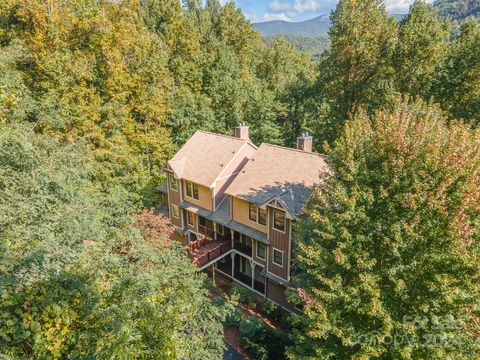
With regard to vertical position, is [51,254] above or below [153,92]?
below

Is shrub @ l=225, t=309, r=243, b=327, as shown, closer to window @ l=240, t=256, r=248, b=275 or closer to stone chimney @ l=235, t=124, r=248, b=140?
window @ l=240, t=256, r=248, b=275

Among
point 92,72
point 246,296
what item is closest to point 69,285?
point 246,296

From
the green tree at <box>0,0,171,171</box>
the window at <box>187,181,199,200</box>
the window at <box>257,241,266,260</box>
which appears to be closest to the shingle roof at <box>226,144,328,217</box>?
the window at <box>257,241,266,260</box>

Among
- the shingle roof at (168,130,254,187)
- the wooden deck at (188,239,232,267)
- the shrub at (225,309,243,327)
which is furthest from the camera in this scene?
the shingle roof at (168,130,254,187)

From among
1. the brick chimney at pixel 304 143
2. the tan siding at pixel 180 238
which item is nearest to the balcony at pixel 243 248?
the tan siding at pixel 180 238

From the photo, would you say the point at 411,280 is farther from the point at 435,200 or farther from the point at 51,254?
the point at 51,254

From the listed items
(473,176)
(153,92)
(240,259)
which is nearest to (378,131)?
(473,176)

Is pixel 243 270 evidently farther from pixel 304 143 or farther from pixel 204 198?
pixel 304 143
